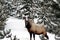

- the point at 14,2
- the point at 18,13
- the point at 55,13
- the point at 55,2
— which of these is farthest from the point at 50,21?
the point at 14,2

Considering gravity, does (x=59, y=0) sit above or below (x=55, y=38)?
above

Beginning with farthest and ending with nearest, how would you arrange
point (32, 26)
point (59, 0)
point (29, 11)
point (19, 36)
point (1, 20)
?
1. point (29, 11)
2. point (1, 20)
3. point (59, 0)
4. point (19, 36)
5. point (32, 26)

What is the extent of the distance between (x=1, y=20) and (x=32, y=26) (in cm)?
372

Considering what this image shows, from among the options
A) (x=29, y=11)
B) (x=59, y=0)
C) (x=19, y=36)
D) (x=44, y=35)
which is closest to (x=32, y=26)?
(x=44, y=35)

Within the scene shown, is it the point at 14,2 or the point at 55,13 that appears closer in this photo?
the point at 55,13

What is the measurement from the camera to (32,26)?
8.86 metres

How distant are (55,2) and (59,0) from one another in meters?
0.32

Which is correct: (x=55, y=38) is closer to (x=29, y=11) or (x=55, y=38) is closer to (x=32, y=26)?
(x=32, y=26)

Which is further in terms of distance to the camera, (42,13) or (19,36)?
(42,13)

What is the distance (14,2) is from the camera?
18.0m

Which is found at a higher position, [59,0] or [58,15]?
[59,0]

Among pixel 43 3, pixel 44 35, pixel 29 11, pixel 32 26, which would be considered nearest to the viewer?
pixel 32 26

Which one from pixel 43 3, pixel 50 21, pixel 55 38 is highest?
pixel 43 3

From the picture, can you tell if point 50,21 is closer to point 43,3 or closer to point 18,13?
point 43,3
